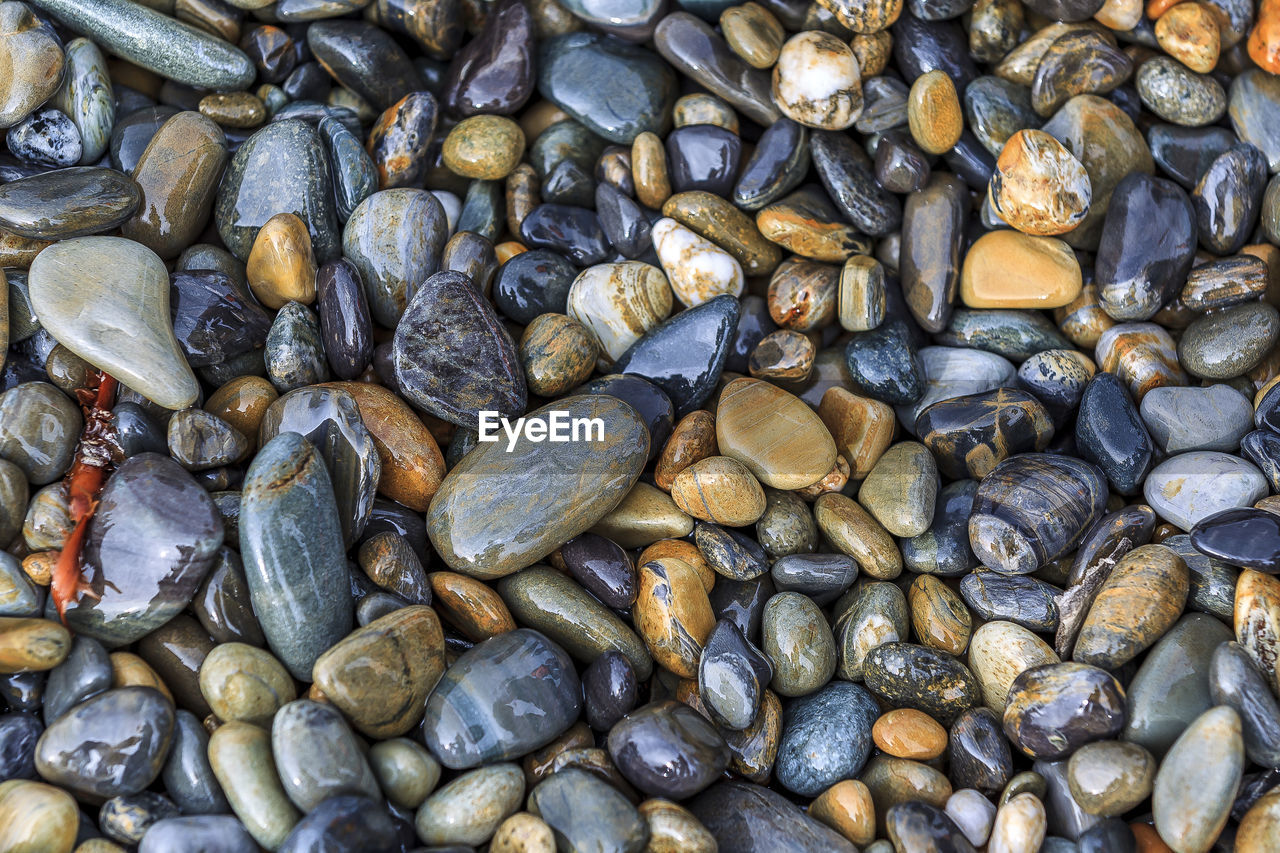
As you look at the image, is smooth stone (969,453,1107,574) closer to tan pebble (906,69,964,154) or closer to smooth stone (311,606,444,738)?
tan pebble (906,69,964,154)

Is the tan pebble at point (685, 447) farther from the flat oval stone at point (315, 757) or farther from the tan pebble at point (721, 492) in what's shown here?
the flat oval stone at point (315, 757)

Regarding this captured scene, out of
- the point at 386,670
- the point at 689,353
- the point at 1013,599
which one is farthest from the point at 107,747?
the point at 1013,599

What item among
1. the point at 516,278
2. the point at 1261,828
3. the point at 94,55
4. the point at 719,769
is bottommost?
the point at 719,769

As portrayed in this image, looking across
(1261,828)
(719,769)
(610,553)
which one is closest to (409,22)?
(610,553)

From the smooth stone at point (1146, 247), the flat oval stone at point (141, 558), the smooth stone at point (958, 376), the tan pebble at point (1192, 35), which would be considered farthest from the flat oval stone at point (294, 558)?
the tan pebble at point (1192, 35)

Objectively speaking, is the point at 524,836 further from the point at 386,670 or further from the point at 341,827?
the point at 386,670

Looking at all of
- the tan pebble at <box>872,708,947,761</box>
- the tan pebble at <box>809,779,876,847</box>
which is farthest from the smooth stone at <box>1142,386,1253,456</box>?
the tan pebble at <box>809,779,876,847</box>

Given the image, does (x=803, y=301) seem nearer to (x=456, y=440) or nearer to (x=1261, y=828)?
(x=456, y=440)
